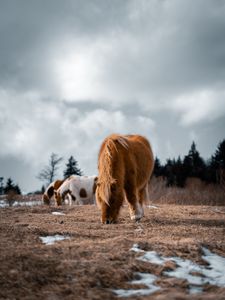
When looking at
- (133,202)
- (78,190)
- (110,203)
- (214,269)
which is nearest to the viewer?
(214,269)

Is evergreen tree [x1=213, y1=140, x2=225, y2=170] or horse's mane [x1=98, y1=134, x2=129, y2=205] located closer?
horse's mane [x1=98, y1=134, x2=129, y2=205]

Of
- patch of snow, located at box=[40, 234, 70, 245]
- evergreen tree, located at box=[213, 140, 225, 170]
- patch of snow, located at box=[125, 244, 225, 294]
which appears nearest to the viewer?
patch of snow, located at box=[125, 244, 225, 294]

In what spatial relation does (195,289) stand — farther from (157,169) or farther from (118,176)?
(157,169)

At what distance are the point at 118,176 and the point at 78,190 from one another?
43.7 feet

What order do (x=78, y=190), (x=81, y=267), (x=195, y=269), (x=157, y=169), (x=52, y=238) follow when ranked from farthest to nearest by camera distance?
(x=157, y=169)
(x=78, y=190)
(x=52, y=238)
(x=195, y=269)
(x=81, y=267)

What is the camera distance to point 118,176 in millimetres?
Result: 8148

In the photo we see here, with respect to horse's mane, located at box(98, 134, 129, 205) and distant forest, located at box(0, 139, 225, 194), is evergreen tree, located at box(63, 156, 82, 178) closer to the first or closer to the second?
distant forest, located at box(0, 139, 225, 194)

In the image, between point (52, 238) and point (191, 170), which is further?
point (191, 170)

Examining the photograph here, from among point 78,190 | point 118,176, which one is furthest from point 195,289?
point 78,190

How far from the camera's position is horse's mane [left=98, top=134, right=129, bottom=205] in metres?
8.00

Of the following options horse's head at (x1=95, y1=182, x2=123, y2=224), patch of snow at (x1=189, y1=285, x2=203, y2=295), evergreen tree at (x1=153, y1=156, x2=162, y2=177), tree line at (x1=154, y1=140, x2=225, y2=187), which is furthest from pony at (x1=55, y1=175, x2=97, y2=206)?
evergreen tree at (x1=153, y1=156, x2=162, y2=177)

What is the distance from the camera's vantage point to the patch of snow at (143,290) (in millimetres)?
3227

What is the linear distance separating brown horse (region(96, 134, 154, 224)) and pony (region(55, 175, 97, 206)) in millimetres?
11743

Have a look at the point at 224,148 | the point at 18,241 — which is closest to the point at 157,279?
the point at 18,241
